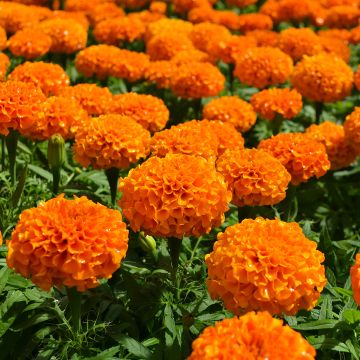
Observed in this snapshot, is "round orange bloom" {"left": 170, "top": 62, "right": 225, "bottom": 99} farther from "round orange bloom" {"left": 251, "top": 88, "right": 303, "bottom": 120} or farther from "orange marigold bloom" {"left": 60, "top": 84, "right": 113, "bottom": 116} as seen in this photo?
"orange marigold bloom" {"left": 60, "top": 84, "right": 113, "bottom": 116}

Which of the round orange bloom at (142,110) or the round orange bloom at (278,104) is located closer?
the round orange bloom at (142,110)

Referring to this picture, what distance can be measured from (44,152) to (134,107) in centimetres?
74

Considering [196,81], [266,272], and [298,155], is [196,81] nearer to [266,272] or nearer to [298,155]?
[298,155]

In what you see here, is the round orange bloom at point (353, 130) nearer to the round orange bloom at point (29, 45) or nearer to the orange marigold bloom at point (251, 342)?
the orange marigold bloom at point (251, 342)

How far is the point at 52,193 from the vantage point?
131 inches

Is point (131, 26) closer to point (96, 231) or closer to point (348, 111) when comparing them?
point (348, 111)

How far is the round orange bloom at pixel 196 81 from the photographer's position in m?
4.23

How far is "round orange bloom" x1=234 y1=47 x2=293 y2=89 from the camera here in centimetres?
452

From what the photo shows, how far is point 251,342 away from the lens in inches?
66.3

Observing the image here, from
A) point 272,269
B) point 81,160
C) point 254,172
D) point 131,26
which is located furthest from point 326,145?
point 131,26

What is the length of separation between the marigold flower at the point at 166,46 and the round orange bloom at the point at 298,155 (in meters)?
2.06

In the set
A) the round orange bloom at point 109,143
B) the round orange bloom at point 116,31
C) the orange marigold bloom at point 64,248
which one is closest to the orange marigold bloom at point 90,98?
the round orange bloom at point 109,143

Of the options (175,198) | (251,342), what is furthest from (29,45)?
(251,342)

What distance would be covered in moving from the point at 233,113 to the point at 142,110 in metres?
0.66
